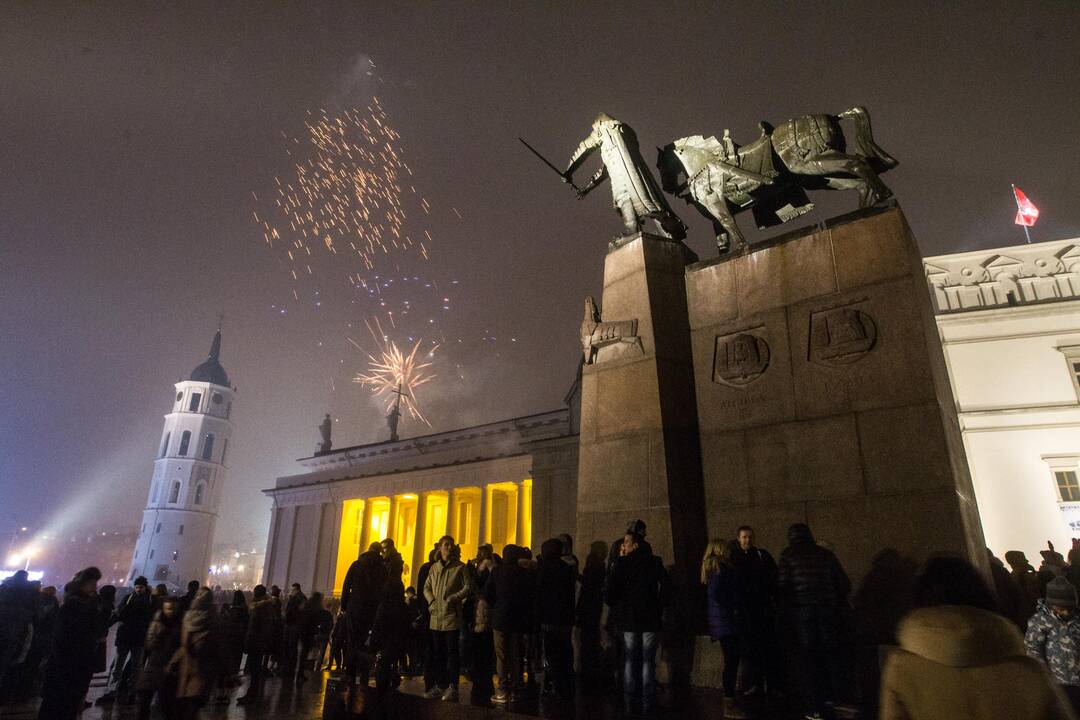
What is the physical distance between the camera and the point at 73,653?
676cm

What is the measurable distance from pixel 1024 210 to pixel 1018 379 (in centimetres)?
1245

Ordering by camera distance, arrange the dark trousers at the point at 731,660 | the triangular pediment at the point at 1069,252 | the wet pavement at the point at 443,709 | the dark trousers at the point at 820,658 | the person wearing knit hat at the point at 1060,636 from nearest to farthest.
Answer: the person wearing knit hat at the point at 1060,636, the dark trousers at the point at 820,658, the wet pavement at the point at 443,709, the dark trousers at the point at 731,660, the triangular pediment at the point at 1069,252

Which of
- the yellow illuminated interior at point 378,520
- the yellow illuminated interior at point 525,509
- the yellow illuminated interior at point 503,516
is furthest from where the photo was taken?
the yellow illuminated interior at point 378,520

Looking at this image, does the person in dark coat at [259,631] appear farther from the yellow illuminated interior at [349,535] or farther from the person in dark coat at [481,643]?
the yellow illuminated interior at [349,535]

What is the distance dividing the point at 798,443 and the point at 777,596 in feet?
6.78

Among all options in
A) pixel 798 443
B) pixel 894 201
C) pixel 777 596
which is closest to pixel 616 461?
pixel 798 443

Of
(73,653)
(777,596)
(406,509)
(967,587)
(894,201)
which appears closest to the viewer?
(967,587)

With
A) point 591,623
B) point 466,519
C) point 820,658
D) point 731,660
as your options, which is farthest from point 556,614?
point 466,519

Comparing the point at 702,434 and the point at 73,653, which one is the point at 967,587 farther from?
the point at 73,653

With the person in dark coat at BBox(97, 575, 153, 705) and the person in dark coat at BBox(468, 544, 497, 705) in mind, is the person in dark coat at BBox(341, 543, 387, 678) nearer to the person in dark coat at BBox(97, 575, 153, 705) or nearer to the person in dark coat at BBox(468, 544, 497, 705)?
the person in dark coat at BBox(468, 544, 497, 705)

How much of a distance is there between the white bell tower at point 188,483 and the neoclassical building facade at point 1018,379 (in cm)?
9832

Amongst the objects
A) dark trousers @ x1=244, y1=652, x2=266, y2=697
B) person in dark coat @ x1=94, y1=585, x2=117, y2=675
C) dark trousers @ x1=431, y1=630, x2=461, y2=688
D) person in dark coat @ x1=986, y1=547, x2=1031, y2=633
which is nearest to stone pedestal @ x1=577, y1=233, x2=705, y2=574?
dark trousers @ x1=431, y1=630, x2=461, y2=688

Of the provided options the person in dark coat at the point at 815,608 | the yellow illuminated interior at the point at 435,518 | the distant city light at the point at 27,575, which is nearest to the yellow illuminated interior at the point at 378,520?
the yellow illuminated interior at the point at 435,518

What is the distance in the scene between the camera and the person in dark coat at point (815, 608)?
5.54 metres
